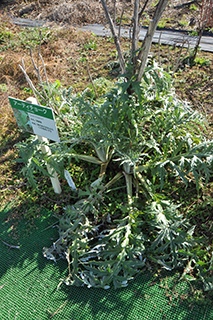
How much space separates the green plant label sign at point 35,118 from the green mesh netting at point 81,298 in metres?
1.20

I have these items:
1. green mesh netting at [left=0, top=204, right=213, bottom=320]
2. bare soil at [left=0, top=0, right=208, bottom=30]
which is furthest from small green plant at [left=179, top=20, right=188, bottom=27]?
green mesh netting at [left=0, top=204, right=213, bottom=320]

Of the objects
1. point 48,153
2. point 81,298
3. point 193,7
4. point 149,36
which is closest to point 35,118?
point 48,153

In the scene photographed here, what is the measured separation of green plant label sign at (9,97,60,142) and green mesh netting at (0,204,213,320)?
3.95ft

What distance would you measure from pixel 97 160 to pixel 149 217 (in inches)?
33.7

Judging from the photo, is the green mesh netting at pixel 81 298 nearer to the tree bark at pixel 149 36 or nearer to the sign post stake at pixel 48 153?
the sign post stake at pixel 48 153

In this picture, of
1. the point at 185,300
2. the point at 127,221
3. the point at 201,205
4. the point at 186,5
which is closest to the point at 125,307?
the point at 185,300

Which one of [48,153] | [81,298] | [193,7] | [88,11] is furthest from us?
[88,11]

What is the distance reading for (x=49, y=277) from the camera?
2.36 metres

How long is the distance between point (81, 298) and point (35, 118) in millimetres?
1618

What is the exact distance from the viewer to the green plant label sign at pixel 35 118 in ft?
7.36

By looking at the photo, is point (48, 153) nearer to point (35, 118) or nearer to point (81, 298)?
point (35, 118)

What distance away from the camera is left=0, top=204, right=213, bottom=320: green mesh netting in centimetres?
212

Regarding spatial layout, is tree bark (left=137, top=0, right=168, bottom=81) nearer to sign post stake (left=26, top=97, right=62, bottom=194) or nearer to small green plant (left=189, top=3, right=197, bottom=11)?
sign post stake (left=26, top=97, right=62, bottom=194)

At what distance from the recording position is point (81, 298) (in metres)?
2.22
